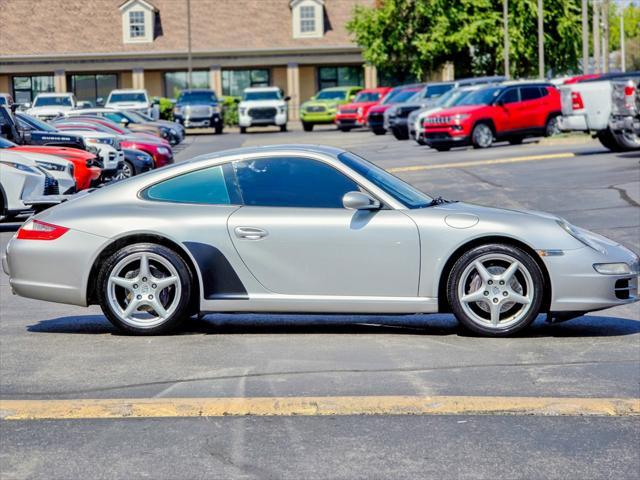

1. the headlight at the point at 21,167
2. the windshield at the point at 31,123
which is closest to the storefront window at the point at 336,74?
the windshield at the point at 31,123

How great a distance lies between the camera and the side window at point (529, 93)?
113 feet

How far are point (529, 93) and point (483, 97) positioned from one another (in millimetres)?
1551

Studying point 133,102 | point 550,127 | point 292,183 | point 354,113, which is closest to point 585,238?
point 292,183

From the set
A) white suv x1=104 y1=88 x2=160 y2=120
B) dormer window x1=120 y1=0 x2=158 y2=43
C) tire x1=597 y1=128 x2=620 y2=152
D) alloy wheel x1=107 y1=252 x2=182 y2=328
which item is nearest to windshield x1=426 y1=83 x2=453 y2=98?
white suv x1=104 y1=88 x2=160 y2=120

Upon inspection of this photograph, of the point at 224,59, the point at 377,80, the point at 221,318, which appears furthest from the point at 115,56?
the point at 221,318

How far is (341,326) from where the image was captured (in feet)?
31.2

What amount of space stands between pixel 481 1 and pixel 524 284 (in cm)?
5526

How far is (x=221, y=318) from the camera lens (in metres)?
9.89

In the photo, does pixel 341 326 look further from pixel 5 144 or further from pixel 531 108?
pixel 531 108

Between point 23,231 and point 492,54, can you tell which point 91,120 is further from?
point 492,54

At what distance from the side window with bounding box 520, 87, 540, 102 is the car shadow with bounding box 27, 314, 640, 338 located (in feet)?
82.4

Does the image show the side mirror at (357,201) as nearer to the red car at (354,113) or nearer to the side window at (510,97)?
the side window at (510,97)

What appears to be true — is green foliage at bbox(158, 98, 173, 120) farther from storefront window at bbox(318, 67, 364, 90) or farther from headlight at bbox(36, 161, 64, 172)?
headlight at bbox(36, 161, 64, 172)

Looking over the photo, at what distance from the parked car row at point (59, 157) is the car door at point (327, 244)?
837cm
